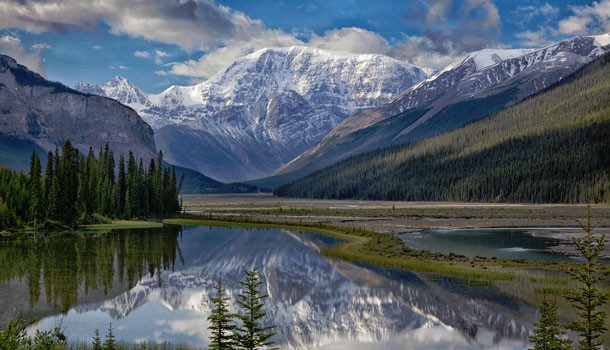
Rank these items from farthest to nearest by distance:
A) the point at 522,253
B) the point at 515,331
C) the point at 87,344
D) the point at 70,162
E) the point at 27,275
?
the point at 70,162, the point at 522,253, the point at 27,275, the point at 515,331, the point at 87,344

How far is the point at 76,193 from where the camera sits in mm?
120438

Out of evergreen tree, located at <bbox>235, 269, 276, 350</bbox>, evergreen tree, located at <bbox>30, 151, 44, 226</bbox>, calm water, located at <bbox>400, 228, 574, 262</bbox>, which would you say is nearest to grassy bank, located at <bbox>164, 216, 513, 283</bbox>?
calm water, located at <bbox>400, 228, 574, 262</bbox>

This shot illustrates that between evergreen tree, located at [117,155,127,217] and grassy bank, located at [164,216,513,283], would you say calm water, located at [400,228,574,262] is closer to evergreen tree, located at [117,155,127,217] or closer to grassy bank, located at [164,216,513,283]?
grassy bank, located at [164,216,513,283]

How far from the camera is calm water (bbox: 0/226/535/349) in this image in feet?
123

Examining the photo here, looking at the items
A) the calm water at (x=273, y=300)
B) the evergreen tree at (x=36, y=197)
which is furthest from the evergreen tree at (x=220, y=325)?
the evergreen tree at (x=36, y=197)

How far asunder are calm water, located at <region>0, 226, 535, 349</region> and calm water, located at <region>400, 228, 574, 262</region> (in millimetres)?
19084

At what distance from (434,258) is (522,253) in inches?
576

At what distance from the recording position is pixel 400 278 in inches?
2286

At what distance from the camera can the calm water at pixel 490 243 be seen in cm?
7519

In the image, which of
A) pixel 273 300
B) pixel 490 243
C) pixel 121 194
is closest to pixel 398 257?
pixel 490 243

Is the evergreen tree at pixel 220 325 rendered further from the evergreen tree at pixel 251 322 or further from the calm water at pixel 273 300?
the calm water at pixel 273 300

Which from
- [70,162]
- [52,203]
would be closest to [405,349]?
[52,203]

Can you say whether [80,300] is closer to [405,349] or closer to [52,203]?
[405,349]

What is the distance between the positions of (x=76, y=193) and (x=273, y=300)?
83.9m
